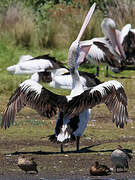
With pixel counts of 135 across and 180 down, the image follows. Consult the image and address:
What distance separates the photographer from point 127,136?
32.5 ft

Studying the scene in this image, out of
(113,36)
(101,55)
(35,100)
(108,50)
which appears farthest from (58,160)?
(113,36)

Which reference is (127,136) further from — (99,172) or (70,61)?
(99,172)

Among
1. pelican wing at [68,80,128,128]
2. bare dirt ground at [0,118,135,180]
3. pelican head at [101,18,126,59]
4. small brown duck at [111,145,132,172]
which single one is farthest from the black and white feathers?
pelican head at [101,18,126,59]

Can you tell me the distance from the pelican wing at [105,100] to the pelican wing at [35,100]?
19cm

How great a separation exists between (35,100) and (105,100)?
91 cm

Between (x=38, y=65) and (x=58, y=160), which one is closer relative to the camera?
(x=58, y=160)

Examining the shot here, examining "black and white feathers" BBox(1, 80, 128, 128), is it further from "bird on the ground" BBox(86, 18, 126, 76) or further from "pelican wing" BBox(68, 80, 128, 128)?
"bird on the ground" BBox(86, 18, 126, 76)

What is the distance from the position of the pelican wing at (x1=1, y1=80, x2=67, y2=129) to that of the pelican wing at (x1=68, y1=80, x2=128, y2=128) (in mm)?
193

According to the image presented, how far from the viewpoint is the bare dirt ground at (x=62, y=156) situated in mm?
7355

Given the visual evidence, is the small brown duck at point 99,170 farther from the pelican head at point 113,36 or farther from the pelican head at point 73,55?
the pelican head at point 113,36

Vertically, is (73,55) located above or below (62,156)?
above

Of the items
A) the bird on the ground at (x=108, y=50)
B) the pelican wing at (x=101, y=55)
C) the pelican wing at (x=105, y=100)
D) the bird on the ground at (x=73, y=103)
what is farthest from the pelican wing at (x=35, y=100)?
the pelican wing at (x=101, y=55)

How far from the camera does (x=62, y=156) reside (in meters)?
8.30

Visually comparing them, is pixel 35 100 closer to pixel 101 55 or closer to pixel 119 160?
pixel 119 160
